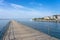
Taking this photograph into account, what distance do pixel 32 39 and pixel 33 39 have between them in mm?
136

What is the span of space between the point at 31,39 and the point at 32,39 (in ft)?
0.45

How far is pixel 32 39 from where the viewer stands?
15.6 m

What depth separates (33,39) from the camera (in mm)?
15562

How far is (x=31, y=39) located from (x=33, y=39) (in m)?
0.27

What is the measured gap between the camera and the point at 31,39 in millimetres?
15586
